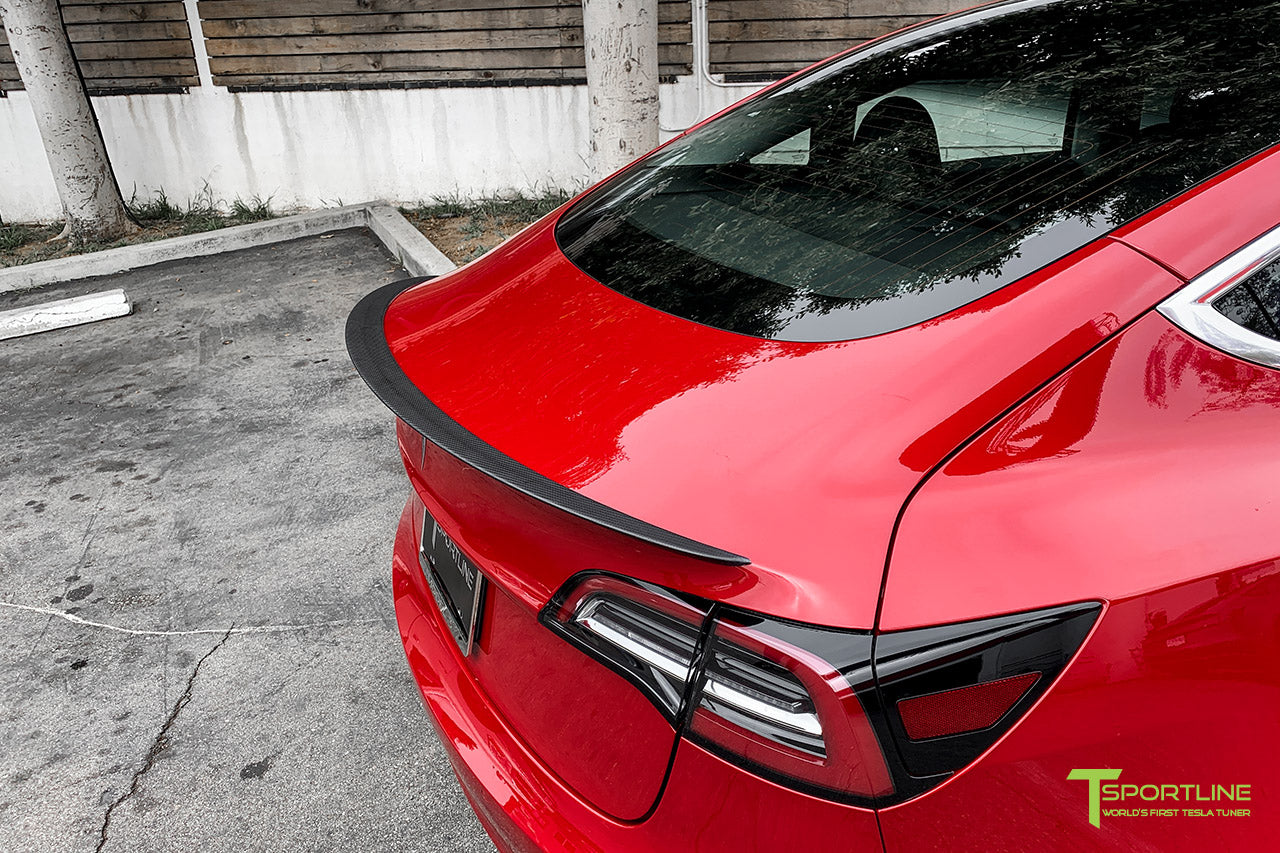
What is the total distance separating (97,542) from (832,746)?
10.7 feet

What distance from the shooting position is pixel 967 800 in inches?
42.1

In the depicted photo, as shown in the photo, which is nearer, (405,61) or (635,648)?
(635,648)

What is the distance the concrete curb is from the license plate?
4.28 metres

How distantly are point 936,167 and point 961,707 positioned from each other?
1.05 meters

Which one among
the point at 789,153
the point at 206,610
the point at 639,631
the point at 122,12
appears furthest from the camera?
the point at 122,12

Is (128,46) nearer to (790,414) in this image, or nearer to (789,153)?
(789,153)

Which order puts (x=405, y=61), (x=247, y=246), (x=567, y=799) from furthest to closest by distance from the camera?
(x=405, y=61), (x=247, y=246), (x=567, y=799)

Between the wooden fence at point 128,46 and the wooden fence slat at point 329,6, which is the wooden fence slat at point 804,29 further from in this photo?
the wooden fence at point 128,46

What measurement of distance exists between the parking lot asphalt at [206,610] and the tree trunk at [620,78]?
6.17ft

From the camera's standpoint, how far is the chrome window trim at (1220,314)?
124cm

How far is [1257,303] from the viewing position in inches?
50.1

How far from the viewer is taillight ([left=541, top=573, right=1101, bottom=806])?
104 cm

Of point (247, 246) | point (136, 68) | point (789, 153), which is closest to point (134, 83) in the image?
point (136, 68)

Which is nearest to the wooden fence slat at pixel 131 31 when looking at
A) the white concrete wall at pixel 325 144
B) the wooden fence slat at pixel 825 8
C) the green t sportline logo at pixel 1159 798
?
the white concrete wall at pixel 325 144
